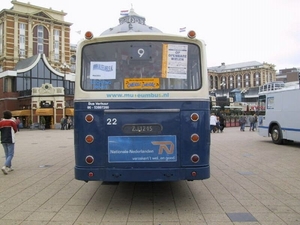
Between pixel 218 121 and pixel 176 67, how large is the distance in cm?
2182

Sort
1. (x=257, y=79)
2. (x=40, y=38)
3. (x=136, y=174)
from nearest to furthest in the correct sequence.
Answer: (x=136, y=174)
(x=40, y=38)
(x=257, y=79)

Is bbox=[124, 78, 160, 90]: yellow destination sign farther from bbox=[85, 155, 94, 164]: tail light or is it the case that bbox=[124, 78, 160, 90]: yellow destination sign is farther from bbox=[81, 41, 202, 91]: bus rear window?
bbox=[85, 155, 94, 164]: tail light

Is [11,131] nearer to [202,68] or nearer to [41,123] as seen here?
[202,68]

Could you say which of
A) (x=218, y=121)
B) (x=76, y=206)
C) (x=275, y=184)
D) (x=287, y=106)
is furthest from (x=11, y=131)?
(x=218, y=121)

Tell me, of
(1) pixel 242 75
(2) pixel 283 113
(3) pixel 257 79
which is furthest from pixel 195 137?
(1) pixel 242 75

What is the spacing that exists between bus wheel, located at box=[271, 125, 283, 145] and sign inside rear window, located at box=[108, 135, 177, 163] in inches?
443

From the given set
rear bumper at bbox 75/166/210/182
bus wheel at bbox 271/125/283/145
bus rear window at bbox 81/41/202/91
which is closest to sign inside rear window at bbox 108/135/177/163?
rear bumper at bbox 75/166/210/182

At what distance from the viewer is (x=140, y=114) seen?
507cm

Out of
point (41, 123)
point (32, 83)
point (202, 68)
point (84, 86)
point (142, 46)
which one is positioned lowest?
point (41, 123)

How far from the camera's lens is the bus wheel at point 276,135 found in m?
14.6

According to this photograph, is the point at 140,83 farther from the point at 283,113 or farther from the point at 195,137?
the point at 283,113

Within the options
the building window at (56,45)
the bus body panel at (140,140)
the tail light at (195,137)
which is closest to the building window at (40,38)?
the building window at (56,45)

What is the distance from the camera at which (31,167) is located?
9445mm

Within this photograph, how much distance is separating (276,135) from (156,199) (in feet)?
35.9
